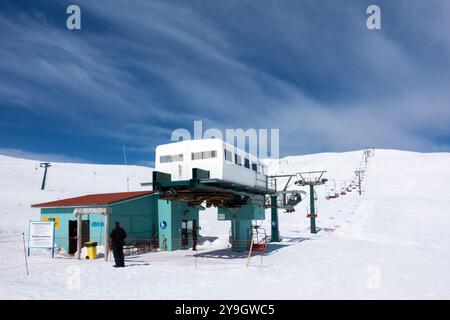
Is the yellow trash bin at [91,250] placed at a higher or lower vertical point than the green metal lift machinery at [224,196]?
lower

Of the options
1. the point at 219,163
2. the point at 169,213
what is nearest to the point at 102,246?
the point at 169,213

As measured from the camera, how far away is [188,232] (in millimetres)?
27547

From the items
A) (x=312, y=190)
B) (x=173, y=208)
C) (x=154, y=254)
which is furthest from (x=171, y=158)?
(x=312, y=190)

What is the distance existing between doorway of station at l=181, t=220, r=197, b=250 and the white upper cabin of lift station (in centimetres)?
854

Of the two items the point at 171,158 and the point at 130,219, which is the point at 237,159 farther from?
the point at 130,219

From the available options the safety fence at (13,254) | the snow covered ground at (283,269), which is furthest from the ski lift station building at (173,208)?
the safety fence at (13,254)

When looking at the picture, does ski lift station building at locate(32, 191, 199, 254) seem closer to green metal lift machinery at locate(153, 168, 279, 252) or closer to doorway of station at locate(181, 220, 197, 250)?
doorway of station at locate(181, 220, 197, 250)

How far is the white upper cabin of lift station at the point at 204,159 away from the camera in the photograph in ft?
57.2

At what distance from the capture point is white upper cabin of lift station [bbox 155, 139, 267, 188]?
17.4 m

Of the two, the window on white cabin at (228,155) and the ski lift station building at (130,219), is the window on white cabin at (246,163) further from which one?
the ski lift station building at (130,219)

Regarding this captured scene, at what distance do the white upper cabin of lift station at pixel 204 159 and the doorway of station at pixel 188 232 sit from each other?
8535 millimetres
